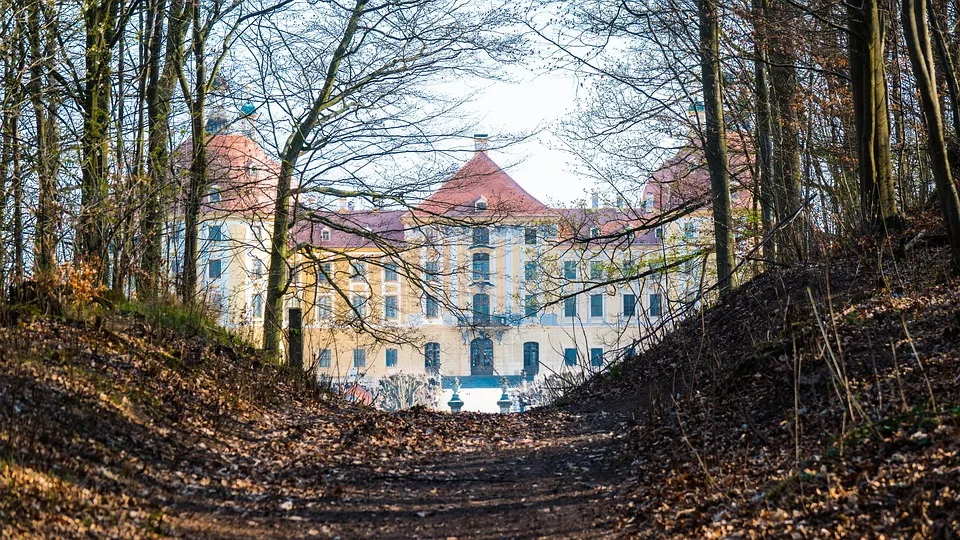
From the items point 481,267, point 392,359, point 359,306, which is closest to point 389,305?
point 359,306

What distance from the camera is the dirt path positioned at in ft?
17.6

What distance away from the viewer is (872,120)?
9648mm

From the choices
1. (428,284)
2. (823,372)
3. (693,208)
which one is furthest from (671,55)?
(823,372)

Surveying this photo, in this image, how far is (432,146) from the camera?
15.9 metres

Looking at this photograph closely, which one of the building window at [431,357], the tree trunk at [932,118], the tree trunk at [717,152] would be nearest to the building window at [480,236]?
the building window at [431,357]

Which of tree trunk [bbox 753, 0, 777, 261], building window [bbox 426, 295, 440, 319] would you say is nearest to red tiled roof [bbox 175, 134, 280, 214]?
building window [bbox 426, 295, 440, 319]

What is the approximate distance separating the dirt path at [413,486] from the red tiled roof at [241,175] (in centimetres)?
621

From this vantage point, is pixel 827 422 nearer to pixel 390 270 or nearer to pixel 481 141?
pixel 390 270

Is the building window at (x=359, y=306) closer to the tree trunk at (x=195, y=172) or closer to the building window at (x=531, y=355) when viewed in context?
the tree trunk at (x=195, y=172)

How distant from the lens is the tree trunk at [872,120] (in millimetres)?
9578

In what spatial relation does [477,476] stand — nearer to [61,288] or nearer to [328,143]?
[61,288]

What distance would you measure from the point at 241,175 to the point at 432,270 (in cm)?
396

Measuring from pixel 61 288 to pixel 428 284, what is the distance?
25.8ft

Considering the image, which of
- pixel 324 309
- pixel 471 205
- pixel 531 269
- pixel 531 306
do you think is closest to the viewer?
pixel 471 205
